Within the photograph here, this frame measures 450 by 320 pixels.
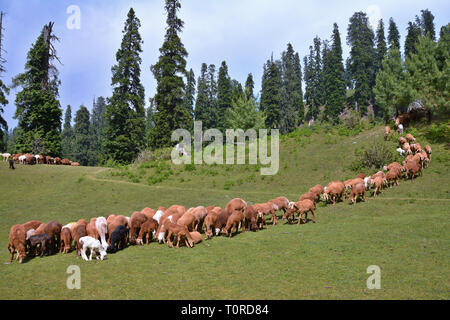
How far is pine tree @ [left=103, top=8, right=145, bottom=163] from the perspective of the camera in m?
45.5

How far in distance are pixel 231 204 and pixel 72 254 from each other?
7.12 m

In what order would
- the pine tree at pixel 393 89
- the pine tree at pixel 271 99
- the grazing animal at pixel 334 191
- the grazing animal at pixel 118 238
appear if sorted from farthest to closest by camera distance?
1. the pine tree at pixel 271 99
2. the pine tree at pixel 393 89
3. the grazing animal at pixel 334 191
4. the grazing animal at pixel 118 238

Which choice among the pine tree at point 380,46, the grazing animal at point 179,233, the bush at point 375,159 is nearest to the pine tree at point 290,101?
the pine tree at point 380,46

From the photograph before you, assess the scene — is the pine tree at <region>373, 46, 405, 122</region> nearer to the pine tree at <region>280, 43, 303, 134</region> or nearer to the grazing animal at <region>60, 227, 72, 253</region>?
the grazing animal at <region>60, 227, 72, 253</region>

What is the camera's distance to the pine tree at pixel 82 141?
79562 millimetres

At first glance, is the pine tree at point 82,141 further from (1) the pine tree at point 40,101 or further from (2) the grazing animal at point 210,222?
(2) the grazing animal at point 210,222

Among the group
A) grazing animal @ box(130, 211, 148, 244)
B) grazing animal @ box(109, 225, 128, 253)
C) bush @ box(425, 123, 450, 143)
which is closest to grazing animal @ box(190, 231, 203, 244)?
grazing animal @ box(130, 211, 148, 244)

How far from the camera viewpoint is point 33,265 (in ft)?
31.8

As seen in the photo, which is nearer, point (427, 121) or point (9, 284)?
point (9, 284)

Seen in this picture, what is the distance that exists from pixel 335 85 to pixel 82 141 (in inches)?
2651

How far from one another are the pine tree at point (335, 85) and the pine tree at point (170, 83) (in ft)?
141

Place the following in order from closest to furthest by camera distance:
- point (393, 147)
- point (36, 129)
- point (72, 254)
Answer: point (72, 254)
point (393, 147)
point (36, 129)
